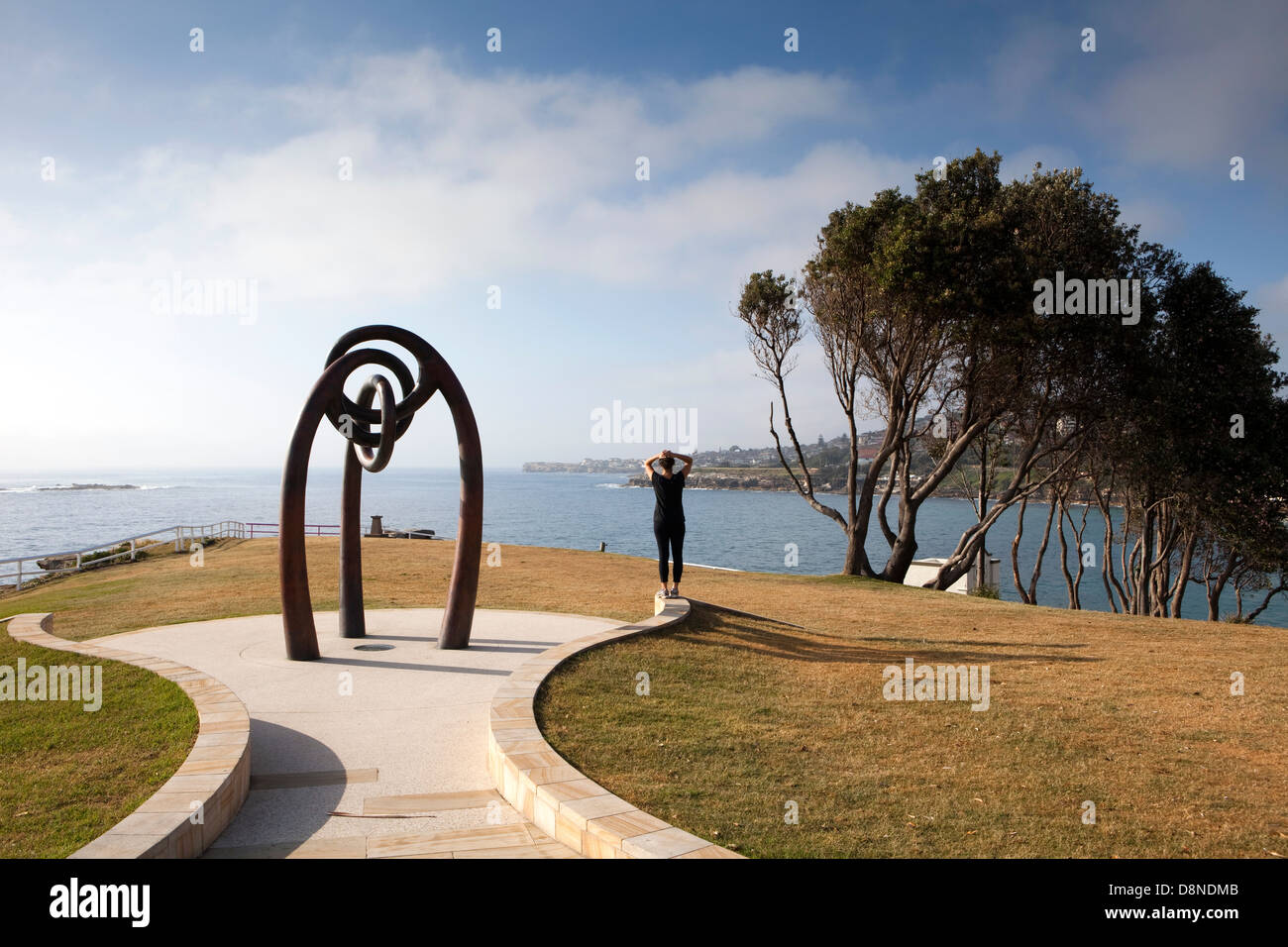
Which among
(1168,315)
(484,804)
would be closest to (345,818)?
(484,804)

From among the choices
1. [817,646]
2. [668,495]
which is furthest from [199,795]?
[817,646]

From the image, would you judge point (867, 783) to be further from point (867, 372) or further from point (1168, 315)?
point (1168, 315)

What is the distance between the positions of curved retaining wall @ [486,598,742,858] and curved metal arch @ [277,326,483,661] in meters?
3.25

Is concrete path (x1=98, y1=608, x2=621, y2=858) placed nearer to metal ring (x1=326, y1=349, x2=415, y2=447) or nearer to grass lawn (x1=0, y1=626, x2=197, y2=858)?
grass lawn (x1=0, y1=626, x2=197, y2=858)

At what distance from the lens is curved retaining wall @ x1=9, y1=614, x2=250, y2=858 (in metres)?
3.82

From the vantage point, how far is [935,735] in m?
6.21

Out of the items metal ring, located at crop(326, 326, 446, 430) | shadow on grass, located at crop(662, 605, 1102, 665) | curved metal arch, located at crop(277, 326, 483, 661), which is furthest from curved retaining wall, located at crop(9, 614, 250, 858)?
shadow on grass, located at crop(662, 605, 1102, 665)

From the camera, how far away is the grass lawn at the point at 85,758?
14.3 feet

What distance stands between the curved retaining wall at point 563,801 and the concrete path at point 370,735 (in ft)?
0.41

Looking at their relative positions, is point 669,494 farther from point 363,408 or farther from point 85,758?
point 85,758

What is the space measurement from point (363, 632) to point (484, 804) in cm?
627
